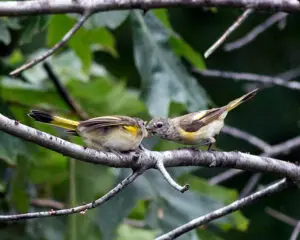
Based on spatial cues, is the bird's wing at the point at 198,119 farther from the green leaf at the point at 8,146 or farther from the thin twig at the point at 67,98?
the green leaf at the point at 8,146

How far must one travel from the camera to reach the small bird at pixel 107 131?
3.35m

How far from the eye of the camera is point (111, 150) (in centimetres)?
329

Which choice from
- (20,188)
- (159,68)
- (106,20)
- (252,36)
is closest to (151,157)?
(106,20)

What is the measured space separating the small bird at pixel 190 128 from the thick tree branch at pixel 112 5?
0.65 meters

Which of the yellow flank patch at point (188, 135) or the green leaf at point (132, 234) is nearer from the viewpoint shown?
the yellow flank patch at point (188, 135)

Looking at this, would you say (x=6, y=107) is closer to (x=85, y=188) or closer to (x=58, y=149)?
(x=85, y=188)

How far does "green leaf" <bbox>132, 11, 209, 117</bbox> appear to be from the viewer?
466cm

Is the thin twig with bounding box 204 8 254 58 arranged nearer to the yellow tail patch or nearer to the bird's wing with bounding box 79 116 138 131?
the bird's wing with bounding box 79 116 138 131

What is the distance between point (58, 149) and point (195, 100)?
2.07 meters

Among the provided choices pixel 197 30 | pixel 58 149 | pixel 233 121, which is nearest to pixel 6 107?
pixel 58 149

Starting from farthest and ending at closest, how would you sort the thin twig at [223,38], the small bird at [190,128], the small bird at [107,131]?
the small bird at [190,128] < the thin twig at [223,38] < the small bird at [107,131]

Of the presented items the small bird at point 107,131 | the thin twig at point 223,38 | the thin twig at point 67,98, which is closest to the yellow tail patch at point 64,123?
the small bird at point 107,131

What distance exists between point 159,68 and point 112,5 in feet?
4.54

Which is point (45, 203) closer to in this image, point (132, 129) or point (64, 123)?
point (132, 129)
